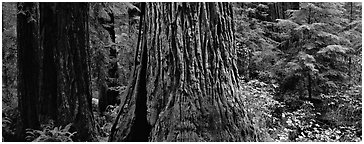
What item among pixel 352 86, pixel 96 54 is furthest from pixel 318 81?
pixel 96 54

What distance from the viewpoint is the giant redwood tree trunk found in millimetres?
3176

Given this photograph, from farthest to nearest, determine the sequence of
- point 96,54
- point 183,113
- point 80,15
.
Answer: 1. point 96,54
2. point 80,15
3. point 183,113

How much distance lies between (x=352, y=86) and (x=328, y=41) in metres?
1.51

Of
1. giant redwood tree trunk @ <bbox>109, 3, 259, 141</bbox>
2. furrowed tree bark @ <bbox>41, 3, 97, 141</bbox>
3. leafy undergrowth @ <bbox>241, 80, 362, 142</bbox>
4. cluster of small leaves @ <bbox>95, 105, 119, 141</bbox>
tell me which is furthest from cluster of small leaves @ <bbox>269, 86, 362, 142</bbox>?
giant redwood tree trunk @ <bbox>109, 3, 259, 141</bbox>

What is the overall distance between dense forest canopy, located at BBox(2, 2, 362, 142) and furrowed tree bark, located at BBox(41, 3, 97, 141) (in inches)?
0.6

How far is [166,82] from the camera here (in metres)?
3.25

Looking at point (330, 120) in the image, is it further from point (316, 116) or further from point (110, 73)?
point (110, 73)

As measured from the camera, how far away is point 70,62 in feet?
18.7

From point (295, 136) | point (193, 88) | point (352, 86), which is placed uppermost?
point (193, 88)

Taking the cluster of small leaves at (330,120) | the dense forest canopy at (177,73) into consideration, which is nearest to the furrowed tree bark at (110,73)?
the dense forest canopy at (177,73)

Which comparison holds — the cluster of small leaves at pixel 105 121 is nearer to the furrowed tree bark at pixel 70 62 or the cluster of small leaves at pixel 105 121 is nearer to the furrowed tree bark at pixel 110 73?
the furrowed tree bark at pixel 110 73

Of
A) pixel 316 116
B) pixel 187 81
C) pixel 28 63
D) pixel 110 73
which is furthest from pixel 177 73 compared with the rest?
pixel 316 116

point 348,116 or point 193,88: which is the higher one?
point 193,88

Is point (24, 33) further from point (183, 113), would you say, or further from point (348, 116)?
point (348, 116)
